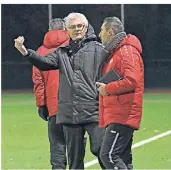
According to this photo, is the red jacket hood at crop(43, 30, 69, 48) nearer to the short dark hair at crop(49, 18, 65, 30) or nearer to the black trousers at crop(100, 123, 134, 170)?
the short dark hair at crop(49, 18, 65, 30)

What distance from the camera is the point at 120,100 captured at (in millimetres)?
6750

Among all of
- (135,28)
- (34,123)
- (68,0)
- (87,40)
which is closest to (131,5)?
(135,28)

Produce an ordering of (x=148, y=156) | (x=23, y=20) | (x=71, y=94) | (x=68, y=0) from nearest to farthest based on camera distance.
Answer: (x=71, y=94)
(x=148, y=156)
(x=68, y=0)
(x=23, y=20)

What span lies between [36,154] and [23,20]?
13464 mm

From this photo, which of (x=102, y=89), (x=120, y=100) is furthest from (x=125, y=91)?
(x=102, y=89)

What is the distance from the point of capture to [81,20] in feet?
23.5

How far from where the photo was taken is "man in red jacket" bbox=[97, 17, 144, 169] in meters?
6.70

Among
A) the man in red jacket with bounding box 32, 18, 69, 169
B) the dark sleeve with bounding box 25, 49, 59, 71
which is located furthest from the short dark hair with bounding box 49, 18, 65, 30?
the dark sleeve with bounding box 25, 49, 59, 71

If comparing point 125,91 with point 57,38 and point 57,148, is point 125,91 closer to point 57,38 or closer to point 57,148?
point 57,38

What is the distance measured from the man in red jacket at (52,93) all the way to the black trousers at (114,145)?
4.73ft

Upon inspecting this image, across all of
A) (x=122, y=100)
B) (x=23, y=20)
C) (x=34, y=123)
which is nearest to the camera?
(x=122, y=100)

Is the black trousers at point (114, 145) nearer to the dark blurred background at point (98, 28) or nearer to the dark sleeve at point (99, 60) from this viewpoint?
the dark sleeve at point (99, 60)

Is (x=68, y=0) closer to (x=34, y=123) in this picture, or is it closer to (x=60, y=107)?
(x=34, y=123)

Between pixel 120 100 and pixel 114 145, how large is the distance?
0.38 metres
